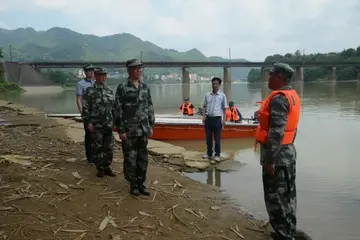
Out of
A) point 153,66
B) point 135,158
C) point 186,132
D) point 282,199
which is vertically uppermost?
point 153,66

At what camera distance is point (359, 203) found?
5.81 meters

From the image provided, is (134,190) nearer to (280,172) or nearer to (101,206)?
(101,206)

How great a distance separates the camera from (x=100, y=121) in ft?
17.9

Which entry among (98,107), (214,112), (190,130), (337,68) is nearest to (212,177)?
(214,112)

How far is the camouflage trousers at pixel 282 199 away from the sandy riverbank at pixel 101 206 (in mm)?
426

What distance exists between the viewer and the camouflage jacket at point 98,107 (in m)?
5.45

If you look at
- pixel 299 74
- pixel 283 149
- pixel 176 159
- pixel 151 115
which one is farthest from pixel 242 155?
pixel 299 74

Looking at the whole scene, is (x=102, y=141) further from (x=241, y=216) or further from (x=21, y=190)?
(x=241, y=216)

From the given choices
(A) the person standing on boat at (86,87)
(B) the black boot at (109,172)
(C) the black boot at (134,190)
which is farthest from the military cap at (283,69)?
(A) the person standing on boat at (86,87)

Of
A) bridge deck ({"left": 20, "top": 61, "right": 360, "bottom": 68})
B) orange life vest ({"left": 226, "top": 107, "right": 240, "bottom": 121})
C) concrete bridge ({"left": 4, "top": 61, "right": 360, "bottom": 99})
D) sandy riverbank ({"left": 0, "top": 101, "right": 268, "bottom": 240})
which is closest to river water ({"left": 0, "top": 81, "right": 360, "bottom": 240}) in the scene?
sandy riverbank ({"left": 0, "top": 101, "right": 268, "bottom": 240})

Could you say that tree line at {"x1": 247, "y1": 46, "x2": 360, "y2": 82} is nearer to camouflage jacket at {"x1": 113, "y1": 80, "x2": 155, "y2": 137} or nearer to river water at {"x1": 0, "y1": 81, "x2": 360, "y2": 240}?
river water at {"x1": 0, "y1": 81, "x2": 360, "y2": 240}

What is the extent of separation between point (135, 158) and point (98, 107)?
1266mm

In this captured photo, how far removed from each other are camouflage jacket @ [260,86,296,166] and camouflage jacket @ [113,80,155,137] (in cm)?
179

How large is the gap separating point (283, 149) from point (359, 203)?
3185mm
